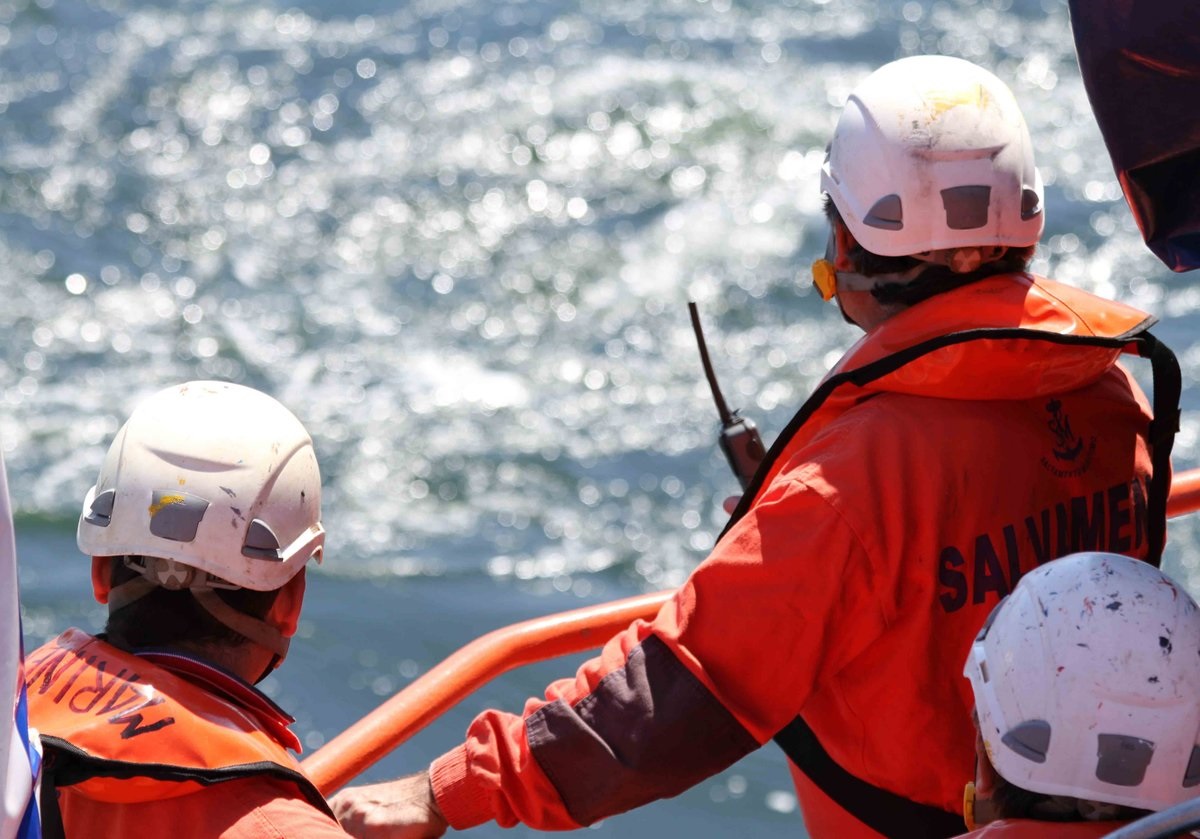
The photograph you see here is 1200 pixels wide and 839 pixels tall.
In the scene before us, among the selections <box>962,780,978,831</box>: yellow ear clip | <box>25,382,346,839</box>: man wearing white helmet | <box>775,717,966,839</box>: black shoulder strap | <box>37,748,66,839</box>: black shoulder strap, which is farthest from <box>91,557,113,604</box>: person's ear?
<box>962,780,978,831</box>: yellow ear clip

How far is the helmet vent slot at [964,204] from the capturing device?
2730 millimetres

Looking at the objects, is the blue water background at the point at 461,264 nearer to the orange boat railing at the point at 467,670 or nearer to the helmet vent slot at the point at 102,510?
the orange boat railing at the point at 467,670

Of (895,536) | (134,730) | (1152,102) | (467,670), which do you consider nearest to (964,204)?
(1152,102)

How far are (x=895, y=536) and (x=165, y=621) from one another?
40.5 inches

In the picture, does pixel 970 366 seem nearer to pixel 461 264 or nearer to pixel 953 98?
pixel 953 98

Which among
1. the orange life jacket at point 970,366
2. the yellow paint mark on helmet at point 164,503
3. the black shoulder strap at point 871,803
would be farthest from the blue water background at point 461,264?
the yellow paint mark on helmet at point 164,503

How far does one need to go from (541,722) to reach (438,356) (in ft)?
26.0

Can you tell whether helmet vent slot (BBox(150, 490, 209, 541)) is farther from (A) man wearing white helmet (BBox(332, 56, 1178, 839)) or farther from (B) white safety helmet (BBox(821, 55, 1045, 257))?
(B) white safety helmet (BBox(821, 55, 1045, 257))

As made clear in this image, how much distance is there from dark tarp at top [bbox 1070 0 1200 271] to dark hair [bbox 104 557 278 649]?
Result: 1380 mm

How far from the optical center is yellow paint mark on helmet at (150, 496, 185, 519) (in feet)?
7.73

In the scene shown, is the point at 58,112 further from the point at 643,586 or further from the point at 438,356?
the point at 643,586

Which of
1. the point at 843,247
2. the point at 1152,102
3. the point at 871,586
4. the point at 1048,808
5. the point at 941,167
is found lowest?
the point at 1048,808

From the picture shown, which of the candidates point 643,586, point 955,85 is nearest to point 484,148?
point 643,586

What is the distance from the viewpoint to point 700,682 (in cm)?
253
